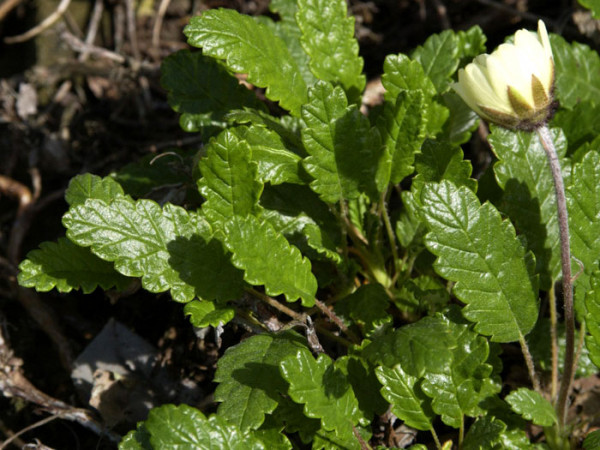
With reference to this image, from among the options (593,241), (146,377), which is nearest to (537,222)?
(593,241)

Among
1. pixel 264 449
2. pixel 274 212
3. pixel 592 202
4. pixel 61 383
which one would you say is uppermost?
pixel 592 202

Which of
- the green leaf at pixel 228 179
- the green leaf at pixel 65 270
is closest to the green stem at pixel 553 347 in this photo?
the green leaf at pixel 228 179

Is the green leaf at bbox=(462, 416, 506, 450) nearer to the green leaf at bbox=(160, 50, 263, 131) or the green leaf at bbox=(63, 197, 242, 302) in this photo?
the green leaf at bbox=(63, 197, 242, 302)

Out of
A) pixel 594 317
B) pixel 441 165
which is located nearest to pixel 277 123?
pixel 441 165

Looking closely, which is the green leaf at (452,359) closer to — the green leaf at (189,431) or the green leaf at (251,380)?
the green leaf at (251,380)

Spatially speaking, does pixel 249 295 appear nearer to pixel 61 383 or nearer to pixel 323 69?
pixel 323 69

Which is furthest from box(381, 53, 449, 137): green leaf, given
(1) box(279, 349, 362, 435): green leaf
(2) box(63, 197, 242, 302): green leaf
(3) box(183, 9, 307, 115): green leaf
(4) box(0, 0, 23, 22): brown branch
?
(4) box(0, 0, 23, 22): brown branch

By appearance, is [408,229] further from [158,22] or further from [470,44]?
[158,22]
